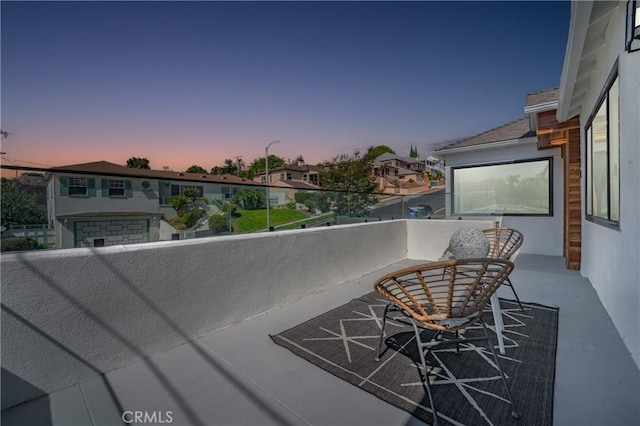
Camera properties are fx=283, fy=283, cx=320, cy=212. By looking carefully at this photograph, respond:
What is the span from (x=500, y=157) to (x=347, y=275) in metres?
5.42

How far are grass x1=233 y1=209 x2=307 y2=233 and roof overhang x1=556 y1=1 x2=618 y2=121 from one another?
3392 mm

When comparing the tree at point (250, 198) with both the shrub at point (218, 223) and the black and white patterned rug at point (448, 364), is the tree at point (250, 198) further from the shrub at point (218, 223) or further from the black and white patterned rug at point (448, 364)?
the black and white patterned rug at point (448, 364)

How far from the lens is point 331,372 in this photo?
2.04m

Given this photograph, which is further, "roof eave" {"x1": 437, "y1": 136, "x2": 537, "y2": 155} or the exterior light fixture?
"roof eave" {"x1": 437, "y1": 136, "x2": 537, "y2": 155}

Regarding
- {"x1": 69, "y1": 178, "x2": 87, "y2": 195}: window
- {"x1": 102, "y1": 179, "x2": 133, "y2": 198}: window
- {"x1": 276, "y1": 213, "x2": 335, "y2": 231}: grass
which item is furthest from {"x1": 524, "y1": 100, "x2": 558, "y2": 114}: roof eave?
{"x1": 69, "y1": 178, "x2": 87, "y2": 195}: window

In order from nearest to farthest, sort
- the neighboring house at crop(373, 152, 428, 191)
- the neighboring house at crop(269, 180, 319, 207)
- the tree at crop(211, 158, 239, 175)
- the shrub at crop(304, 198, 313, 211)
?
the neighboring house at crop(269, 180, 319, 207), the shrub at crop(304, 198, 313, 211), the neighboring house at crop(373, 152, 428, 191), the tree at crop(211, 158, 239, 175)

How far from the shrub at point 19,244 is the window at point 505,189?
7.62 metres

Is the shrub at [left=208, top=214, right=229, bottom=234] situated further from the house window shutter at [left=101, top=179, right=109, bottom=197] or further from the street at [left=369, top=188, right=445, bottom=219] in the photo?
the street at [left=369, top=188, right=445, bottom=219]

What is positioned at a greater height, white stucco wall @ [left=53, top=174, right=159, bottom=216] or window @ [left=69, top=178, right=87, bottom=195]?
window @ [left=69, top=178, right=87, bottom=195]

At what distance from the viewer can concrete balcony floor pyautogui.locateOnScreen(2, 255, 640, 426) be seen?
1.61 m

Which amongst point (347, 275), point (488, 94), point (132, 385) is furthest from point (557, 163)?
point (488, 94)

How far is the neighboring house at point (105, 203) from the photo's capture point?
6.75 feet

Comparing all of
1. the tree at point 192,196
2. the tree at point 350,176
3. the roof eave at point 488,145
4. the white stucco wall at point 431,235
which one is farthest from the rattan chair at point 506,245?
the tree at point 350,176

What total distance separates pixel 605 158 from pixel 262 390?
4.14 meters
